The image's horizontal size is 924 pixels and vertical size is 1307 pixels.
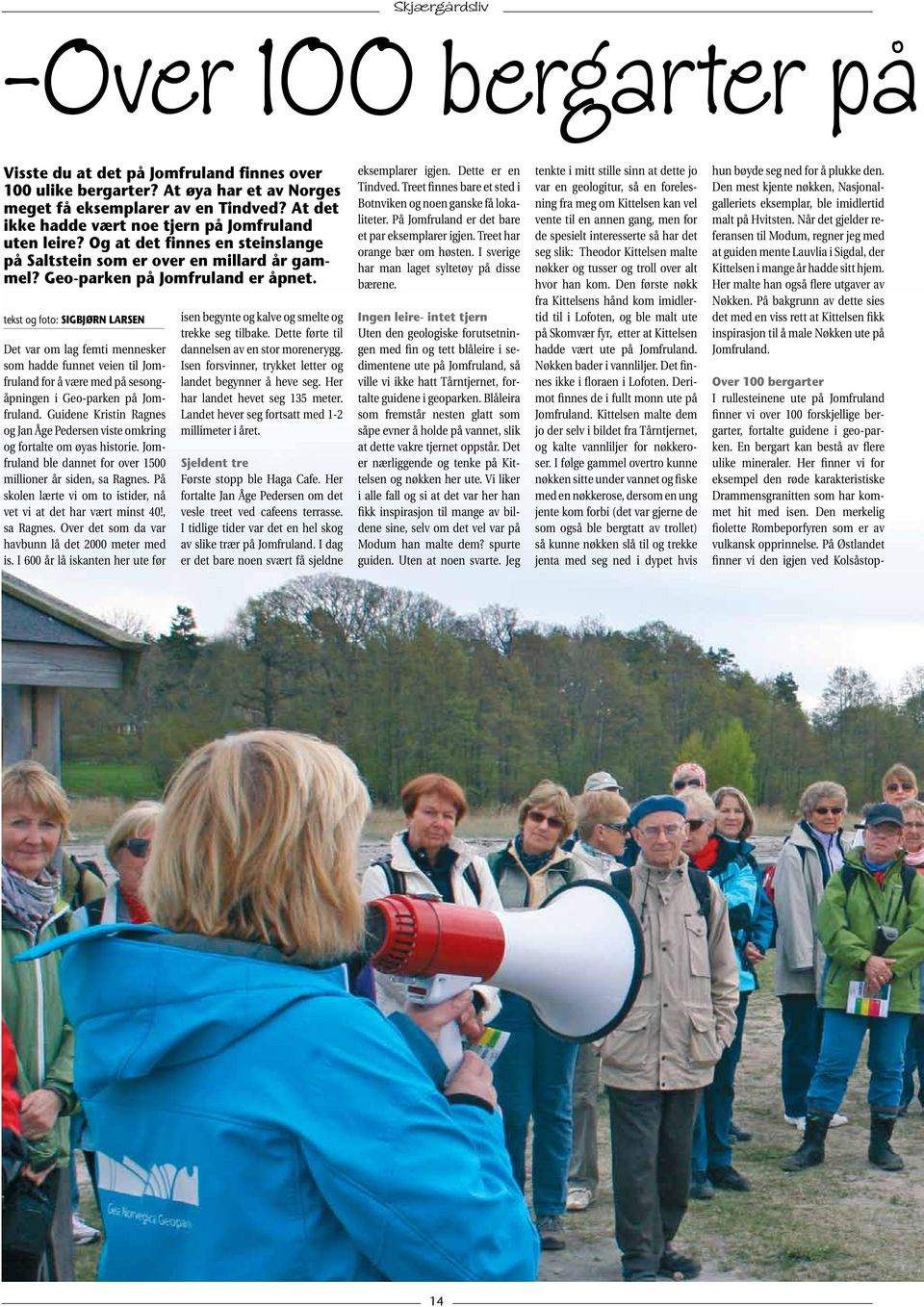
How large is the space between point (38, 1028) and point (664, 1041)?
6.78 feet

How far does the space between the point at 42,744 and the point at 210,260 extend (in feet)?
5.85

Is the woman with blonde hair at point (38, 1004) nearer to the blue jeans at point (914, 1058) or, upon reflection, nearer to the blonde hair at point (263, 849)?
the blonde hair at point (263, 849)

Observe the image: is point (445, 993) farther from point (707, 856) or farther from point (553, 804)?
point (707, 856)

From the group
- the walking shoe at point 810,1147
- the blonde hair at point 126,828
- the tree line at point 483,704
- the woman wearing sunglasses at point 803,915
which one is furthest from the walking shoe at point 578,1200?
the blonde hair at point 126,828

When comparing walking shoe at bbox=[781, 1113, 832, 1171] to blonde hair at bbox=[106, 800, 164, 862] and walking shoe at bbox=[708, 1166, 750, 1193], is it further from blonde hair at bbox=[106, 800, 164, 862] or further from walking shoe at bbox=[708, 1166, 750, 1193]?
blonde hair at bbox=[106, 800, 164, 862]

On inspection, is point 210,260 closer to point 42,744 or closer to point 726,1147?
point 42,744

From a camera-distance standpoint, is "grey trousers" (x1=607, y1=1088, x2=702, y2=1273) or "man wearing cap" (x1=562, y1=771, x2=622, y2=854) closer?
"grey trousers" (x1=607, y1=1088, x2=702, y2=1273)

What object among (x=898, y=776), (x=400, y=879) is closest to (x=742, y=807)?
(x=898, y=776)

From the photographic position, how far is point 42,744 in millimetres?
4145

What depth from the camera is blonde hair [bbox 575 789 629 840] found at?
18.9 ft

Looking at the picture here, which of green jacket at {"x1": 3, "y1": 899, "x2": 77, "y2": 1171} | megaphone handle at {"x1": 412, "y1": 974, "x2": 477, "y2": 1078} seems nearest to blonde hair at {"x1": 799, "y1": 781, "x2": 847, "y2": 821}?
green jacket at {"x1": 3, "y1": 899, "x2": 77, "y2": 1171}

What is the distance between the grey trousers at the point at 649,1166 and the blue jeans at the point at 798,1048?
2.03m

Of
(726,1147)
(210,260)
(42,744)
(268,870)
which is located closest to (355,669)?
(42,744)

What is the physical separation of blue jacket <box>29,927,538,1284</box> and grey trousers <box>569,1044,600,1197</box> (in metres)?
3.76
